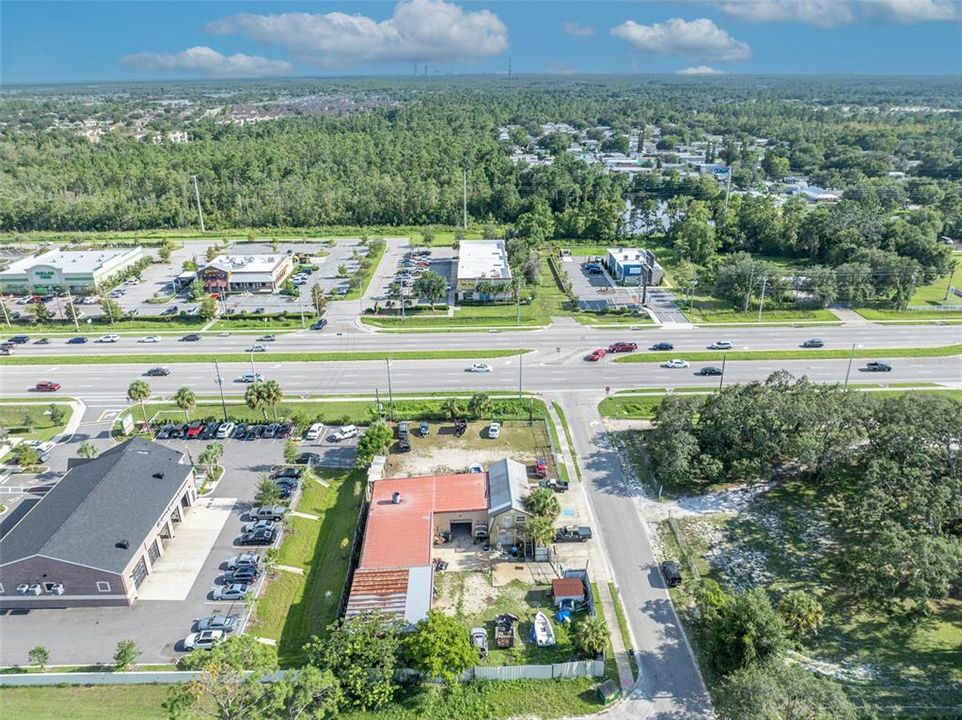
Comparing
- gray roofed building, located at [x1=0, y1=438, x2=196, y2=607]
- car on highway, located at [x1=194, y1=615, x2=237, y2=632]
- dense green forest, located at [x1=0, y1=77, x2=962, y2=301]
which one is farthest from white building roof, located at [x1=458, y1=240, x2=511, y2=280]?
car on highway, located at [x1=194, y1=615, x2=237, y2=632]

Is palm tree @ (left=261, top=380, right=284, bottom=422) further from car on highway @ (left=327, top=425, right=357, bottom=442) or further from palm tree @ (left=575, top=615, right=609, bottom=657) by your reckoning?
palm tree @ (left=575, top=615, right=609, bottom=657)

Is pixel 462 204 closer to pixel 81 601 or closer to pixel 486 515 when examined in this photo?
pixel 486 515

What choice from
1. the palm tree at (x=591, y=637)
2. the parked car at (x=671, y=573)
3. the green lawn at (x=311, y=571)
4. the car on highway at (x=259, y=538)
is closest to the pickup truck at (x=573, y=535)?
the parked car at (x=671, y=573)

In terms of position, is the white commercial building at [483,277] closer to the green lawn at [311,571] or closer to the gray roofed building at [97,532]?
the green lawn at [311,571]

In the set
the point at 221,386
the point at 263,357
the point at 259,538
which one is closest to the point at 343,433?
the point at 259,538

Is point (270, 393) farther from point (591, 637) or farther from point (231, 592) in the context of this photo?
point (591, 637)

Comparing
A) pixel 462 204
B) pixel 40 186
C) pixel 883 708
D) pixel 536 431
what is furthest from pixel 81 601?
pixel 40 186
